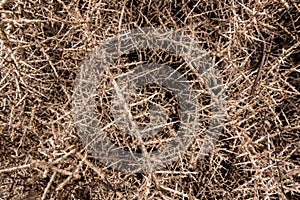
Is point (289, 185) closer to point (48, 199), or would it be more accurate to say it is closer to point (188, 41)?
point (188, 41)

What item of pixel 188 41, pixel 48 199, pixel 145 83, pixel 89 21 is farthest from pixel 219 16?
pixel 48 199

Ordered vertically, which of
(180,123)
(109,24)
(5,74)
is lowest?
(180,123)

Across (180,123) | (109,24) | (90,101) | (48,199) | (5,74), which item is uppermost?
(109,24)

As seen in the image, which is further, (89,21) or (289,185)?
(289,185)

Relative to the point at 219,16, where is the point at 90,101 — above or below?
below

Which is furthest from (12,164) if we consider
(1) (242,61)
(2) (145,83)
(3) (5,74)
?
(1) (242,61)

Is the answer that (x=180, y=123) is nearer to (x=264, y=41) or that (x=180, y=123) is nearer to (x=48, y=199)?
(x=264, y=41)
